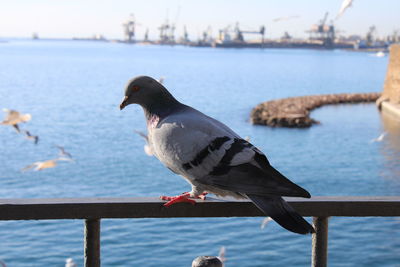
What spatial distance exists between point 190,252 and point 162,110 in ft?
27.7

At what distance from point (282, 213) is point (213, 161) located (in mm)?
389

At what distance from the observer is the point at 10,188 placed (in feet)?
52.1

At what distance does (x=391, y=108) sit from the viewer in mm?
34500

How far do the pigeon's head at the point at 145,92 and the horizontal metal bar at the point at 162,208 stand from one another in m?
0.49

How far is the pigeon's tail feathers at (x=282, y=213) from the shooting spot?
213 cm

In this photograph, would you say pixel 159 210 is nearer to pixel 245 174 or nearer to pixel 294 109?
pixel 245 174

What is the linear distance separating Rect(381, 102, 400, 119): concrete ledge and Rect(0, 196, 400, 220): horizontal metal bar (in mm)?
32216

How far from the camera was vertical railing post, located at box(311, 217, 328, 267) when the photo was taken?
2.43 m

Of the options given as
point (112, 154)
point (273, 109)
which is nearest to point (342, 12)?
point (112, 154)

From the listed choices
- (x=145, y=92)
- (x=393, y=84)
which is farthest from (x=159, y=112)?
(x=393, y=84)

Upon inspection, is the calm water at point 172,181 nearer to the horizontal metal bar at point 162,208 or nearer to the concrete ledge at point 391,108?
the concrete ledge at point 391,108

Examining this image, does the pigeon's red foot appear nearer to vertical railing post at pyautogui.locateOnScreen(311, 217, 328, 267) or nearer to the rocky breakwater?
vertical railing post at pyautogui.locateOnScreen(311, 217, 328, 267)

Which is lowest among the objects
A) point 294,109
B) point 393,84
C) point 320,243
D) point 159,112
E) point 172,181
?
point 294,109

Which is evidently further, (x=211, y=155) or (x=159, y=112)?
(x=159, y=112)
